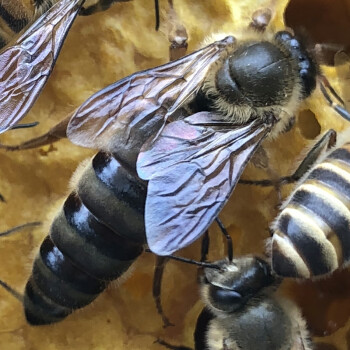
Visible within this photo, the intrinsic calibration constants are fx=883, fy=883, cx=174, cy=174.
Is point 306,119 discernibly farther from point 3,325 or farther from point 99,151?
point 3,325

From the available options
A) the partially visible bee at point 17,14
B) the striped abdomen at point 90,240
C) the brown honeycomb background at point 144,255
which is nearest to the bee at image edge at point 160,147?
the striped abdomen at point 90,240

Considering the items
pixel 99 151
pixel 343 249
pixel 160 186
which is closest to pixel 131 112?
pixel 99 151

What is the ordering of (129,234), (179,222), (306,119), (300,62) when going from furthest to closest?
(306,119)
(300,62)
(129,234)
(179,222)

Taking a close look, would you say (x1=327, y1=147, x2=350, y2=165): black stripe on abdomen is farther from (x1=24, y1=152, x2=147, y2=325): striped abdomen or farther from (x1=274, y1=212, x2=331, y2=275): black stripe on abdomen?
(x1=24, y1=152, x2=147, y2=325): striped abdomen

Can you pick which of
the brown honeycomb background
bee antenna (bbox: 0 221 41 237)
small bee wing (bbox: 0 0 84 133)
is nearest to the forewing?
the brown honeycomb background

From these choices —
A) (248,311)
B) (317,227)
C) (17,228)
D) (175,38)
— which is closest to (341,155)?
(317,227)

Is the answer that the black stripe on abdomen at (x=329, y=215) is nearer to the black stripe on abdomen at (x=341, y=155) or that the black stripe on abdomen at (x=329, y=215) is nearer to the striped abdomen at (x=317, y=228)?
the striped abdomen at (x=317, y=228)
